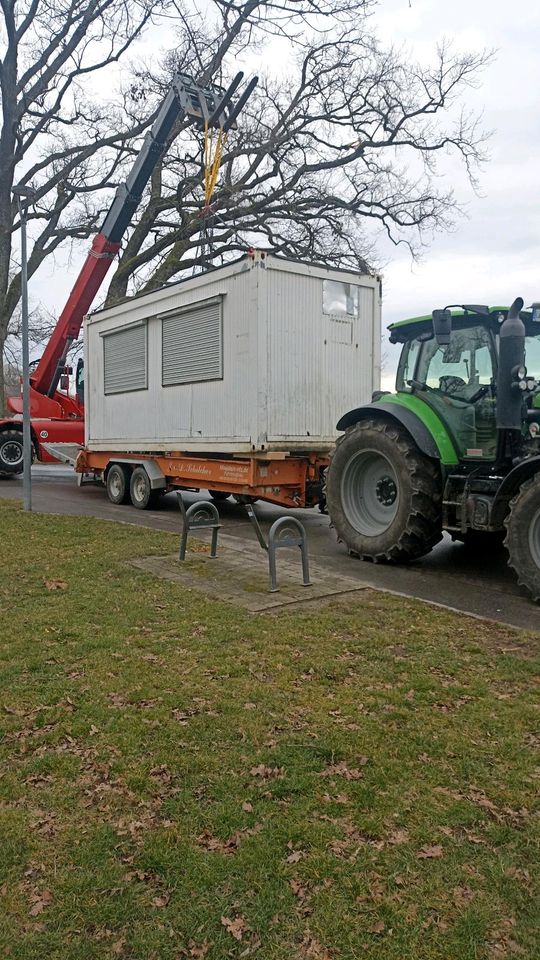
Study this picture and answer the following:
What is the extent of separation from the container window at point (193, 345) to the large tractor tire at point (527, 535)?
5.07 m

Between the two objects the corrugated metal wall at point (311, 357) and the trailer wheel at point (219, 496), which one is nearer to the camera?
the corrugated metal wall at point (311, 357)

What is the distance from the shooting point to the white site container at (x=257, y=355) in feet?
30.0

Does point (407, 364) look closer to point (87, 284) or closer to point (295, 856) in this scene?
point (295, 856)

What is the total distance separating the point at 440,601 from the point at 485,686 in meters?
1.96

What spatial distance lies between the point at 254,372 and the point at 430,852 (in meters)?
7.13

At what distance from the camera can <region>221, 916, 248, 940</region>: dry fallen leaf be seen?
87.9 inches

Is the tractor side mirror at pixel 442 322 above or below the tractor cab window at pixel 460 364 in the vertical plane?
above

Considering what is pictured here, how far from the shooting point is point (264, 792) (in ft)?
9.80

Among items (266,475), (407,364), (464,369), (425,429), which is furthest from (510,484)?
(266,475)

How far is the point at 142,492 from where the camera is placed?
12.0 m

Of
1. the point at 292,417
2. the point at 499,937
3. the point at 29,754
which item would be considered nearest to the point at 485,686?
the point at 499,937

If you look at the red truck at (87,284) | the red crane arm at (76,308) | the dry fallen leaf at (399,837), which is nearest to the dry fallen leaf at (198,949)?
the dry fallen leaf at (399,837)

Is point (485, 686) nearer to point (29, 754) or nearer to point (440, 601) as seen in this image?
point (440, 601)

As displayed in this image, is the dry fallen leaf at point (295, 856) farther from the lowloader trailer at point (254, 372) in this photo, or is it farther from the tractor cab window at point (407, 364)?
the lowloader trailer at point (254, 372)
